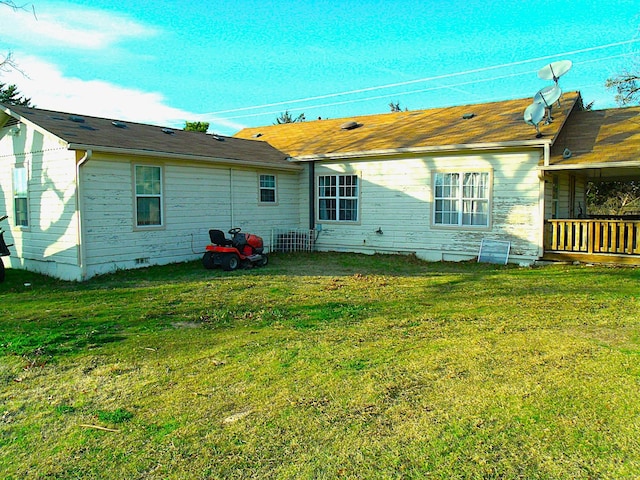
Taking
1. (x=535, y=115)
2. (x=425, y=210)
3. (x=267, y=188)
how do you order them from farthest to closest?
(x=267, y=188) < (x=425, y=210) < (x=535, y=115)

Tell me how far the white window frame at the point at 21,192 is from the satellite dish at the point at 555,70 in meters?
12.7

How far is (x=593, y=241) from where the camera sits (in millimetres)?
10602

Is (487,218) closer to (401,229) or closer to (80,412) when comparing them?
(401,229)

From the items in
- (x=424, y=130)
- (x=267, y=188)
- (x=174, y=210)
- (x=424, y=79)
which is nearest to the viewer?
(x=174, y=210)

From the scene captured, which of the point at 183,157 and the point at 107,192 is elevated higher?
the point at 183,157

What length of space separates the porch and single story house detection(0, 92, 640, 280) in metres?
0.03

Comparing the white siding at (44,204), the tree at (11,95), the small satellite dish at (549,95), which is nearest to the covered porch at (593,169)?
the small satellite dish at (549,95)

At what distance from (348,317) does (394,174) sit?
751 cm

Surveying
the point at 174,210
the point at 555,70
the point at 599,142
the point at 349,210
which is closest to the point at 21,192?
the point at 174,210

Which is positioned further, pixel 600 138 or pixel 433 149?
pixel 433 149

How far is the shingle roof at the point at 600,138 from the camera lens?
1039 centimetres

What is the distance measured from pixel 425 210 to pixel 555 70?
15.1ft

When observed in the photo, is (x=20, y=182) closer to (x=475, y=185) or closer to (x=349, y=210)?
(x=349, y=210)

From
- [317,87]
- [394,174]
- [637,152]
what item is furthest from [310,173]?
[317,87]
